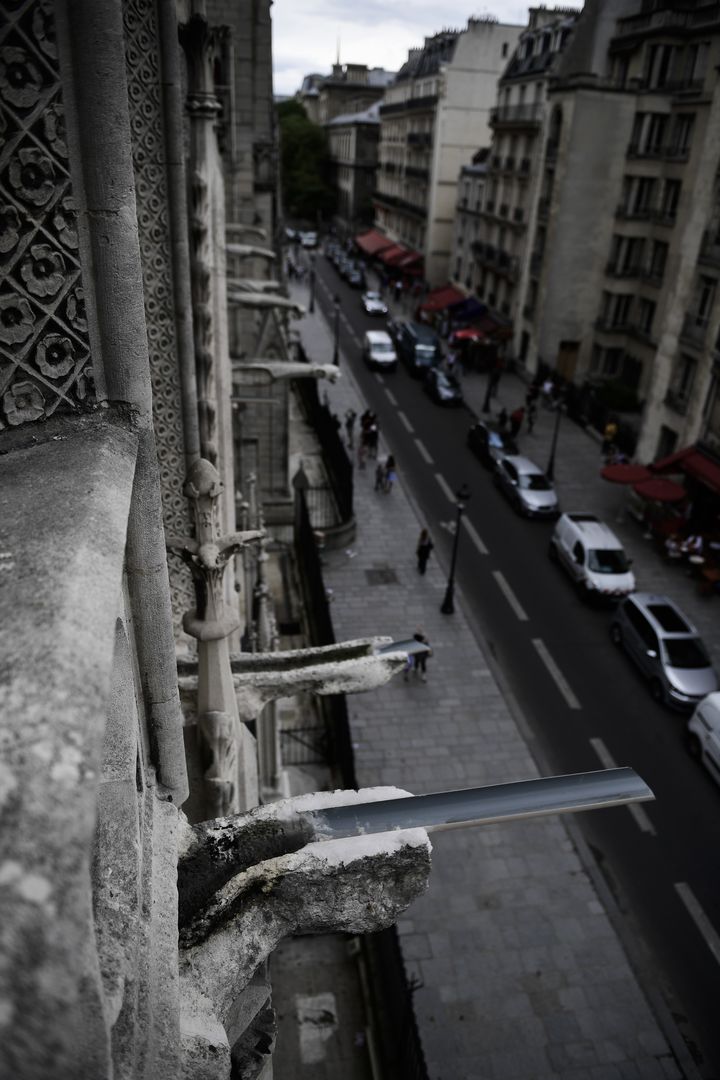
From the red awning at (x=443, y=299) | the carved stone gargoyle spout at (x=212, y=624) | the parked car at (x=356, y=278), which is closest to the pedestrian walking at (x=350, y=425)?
the red awning at (x=443, y=299)

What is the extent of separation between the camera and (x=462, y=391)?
1480 inches

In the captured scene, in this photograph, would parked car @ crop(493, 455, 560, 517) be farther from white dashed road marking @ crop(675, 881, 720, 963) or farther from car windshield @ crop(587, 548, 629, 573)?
white dashed road marking @ crop(675, 881, 720, 963)

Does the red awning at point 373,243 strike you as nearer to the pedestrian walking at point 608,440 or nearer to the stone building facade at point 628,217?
the stone building facade at point 628,217

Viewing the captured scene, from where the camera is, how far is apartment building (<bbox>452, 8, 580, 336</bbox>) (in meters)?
36.0

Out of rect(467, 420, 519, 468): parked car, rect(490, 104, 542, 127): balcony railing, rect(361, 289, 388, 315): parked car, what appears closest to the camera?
rect(467, 420, 519, 468): parked car

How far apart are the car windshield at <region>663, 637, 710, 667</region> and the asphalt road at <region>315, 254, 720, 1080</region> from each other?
107cm

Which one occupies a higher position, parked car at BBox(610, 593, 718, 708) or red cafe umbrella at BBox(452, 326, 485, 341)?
red cafe umbrella at BBox(452, 326, 485, 341)

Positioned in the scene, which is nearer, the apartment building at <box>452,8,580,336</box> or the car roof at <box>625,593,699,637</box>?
the car roof at <box>625,593,699,637</box>

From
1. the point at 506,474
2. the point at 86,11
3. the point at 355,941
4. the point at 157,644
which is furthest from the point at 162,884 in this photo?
the point at 506,474

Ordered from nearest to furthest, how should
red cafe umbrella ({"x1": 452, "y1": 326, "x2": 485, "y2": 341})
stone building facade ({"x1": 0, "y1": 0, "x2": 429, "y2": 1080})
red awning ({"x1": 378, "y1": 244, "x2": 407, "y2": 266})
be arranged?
stone building facade ({"x1": 0, "y1": 0, "x2": 429, "y2": 1080})
red cafe umbrella ({"x1": 452, "y1": 326, "x2": 485, "y2": 341})
red awning ({"x1": 378, "y1": 244, "x2": 407, "y2": 266})

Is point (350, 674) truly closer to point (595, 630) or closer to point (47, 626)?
point (47, 626)

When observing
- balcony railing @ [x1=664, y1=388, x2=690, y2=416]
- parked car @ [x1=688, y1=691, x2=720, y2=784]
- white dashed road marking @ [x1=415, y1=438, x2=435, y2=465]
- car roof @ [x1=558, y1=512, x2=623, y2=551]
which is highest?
balcony railing @ [x1=664, y1=388, x2=690, y2=416]

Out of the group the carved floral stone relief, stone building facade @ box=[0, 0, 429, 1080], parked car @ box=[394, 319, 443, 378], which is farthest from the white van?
parked car @ box=[394, 319, 443, 378]

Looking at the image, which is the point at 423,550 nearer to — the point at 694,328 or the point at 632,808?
the point at 632,808
